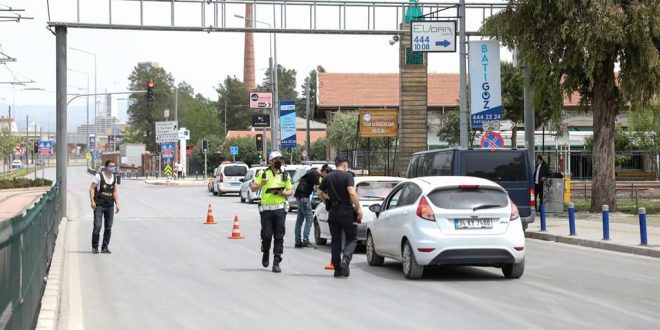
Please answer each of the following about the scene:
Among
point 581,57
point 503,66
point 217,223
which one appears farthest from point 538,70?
point 503,66

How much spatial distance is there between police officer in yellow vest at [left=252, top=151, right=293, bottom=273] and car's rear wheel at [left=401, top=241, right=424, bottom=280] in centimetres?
197

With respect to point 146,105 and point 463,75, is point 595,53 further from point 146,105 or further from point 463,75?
point 146,105

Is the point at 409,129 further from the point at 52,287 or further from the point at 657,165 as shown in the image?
the point at 52,287

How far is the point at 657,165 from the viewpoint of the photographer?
132ft

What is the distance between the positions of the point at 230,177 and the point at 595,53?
28.3 meters

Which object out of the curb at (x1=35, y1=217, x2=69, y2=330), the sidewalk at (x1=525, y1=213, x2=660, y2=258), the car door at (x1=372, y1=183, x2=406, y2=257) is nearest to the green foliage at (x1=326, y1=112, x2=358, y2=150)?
the sidewalk at (x1=525, y1=213, x2=660, y2=258)

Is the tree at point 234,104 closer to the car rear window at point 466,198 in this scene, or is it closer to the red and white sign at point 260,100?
the red and white sign at point 260,100

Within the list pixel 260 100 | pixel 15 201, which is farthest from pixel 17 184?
pixel 15 201

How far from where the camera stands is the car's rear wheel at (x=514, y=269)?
543 inches

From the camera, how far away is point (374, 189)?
61.7 ft

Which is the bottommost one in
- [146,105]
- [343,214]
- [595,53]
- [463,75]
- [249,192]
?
[249,192]

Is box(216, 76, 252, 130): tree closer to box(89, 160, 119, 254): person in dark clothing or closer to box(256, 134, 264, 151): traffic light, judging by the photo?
box(256, 134, 264, 151): traffic light

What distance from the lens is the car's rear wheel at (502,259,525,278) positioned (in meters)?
13.8

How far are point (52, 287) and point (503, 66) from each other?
5321 cm
